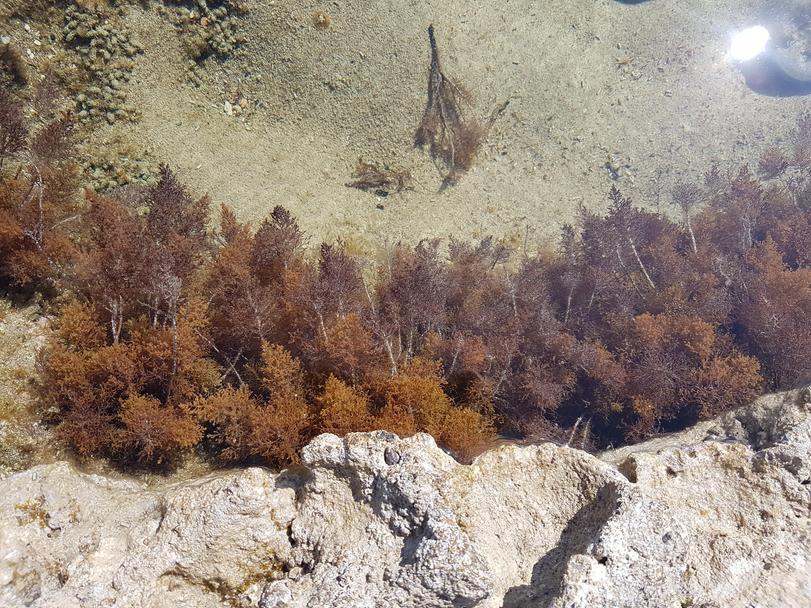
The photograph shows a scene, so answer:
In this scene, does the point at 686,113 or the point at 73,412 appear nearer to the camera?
the point at 73,412

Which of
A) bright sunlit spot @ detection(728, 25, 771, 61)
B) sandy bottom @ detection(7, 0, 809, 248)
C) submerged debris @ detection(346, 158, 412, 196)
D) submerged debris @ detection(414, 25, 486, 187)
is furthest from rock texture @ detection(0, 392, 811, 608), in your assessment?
bright sunlit spot @ detection(728, 25, 771, 61)

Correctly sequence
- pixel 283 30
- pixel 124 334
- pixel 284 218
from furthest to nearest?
pixel 283 30, pixel 284 218, pixel 124 334

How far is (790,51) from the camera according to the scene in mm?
20438

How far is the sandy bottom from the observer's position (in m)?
16.8

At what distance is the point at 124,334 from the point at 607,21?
20.8 m

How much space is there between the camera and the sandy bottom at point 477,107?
1677 cm

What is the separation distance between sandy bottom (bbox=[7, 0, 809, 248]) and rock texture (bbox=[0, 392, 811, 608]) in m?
10.4

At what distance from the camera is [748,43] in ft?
66.6

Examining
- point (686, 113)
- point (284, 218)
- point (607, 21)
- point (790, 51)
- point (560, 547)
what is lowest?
point (284, 218)

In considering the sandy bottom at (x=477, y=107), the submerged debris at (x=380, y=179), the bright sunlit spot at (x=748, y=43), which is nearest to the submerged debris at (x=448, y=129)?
the sandy bottom at (x=477, y=107)

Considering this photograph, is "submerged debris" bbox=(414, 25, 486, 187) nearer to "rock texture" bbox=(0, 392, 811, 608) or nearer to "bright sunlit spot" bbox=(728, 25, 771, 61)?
"bright sunlit spot" bbox=(728, 25, 771, 61)

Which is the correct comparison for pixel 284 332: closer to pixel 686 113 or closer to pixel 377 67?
pixel 377 67

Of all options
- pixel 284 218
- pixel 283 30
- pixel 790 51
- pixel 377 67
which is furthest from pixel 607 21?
pixel 284 218

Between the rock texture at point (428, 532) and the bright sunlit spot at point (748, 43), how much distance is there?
1832cm
